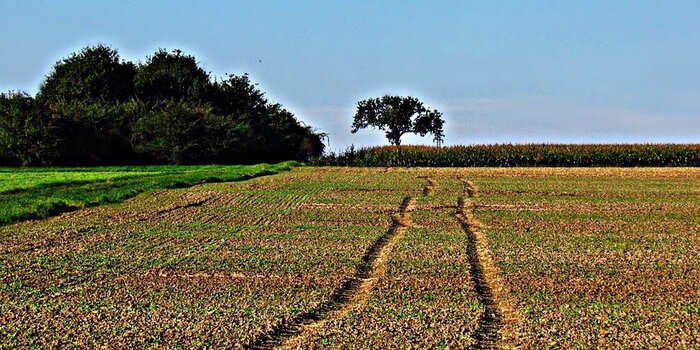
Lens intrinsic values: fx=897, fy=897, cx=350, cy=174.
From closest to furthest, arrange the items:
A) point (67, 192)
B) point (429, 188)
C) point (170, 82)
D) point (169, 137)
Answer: point (67, 192) → point (429, 188) → point (169, 137) → point (170, 82)

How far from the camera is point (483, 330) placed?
768cm

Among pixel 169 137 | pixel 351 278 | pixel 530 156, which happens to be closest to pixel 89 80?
pixel 169 137

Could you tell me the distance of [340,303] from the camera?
8.85 m

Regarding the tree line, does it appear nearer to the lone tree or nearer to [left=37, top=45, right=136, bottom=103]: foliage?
[left=37, top=45, right=136, bottom=103]: foliage

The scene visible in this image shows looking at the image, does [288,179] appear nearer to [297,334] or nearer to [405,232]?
[405,232]

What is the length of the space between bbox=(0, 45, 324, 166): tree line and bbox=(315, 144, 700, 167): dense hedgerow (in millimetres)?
5007

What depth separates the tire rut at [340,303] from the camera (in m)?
7.30

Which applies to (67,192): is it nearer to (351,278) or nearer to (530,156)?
(351,278)

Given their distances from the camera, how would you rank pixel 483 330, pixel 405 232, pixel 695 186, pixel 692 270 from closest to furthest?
pixel 483 330, pixel 692 270, pixel 405 232, pixel 695 186

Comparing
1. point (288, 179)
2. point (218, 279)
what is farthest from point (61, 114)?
point (218, 279)

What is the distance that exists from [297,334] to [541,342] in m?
2.00

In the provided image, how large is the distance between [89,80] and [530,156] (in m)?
28.8

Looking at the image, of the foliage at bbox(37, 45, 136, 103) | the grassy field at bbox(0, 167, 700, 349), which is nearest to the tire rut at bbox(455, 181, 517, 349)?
the grassy field at bbox(0, 167, 700, 349)

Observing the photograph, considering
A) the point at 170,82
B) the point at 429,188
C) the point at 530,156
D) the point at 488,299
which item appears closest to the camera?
the point at 488,299
